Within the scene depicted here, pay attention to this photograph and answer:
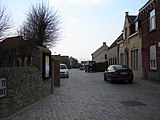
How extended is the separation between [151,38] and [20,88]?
57.0 ft

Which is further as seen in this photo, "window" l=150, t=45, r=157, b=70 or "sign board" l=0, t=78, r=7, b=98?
"window" l=150, t=45, r=157, b=70

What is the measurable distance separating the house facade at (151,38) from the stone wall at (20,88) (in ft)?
41.9

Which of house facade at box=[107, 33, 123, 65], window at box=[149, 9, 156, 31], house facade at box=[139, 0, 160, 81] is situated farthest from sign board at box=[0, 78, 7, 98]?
house facade at box=[107, 33, 123, 65]

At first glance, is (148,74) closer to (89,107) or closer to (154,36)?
(154,36)

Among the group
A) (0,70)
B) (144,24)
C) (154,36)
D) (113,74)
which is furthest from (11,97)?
(144,24)

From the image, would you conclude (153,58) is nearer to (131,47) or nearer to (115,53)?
(131,47)

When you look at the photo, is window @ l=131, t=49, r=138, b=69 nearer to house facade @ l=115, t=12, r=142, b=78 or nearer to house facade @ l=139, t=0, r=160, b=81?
house facade @ l=115, t=12, r=142, b=78

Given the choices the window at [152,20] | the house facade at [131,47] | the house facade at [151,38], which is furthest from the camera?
the house facade at [131,47]

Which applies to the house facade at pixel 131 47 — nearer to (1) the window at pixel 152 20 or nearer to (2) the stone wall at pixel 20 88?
(1) the window at pixel 152 20

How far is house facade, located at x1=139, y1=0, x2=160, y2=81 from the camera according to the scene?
23.8m

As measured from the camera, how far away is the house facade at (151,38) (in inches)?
936

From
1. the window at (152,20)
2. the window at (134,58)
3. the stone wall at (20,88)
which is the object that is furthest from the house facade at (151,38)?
the stone wall at (20,88)

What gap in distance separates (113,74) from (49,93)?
30.8 ft

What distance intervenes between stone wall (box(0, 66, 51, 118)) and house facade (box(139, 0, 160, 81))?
1278cm
